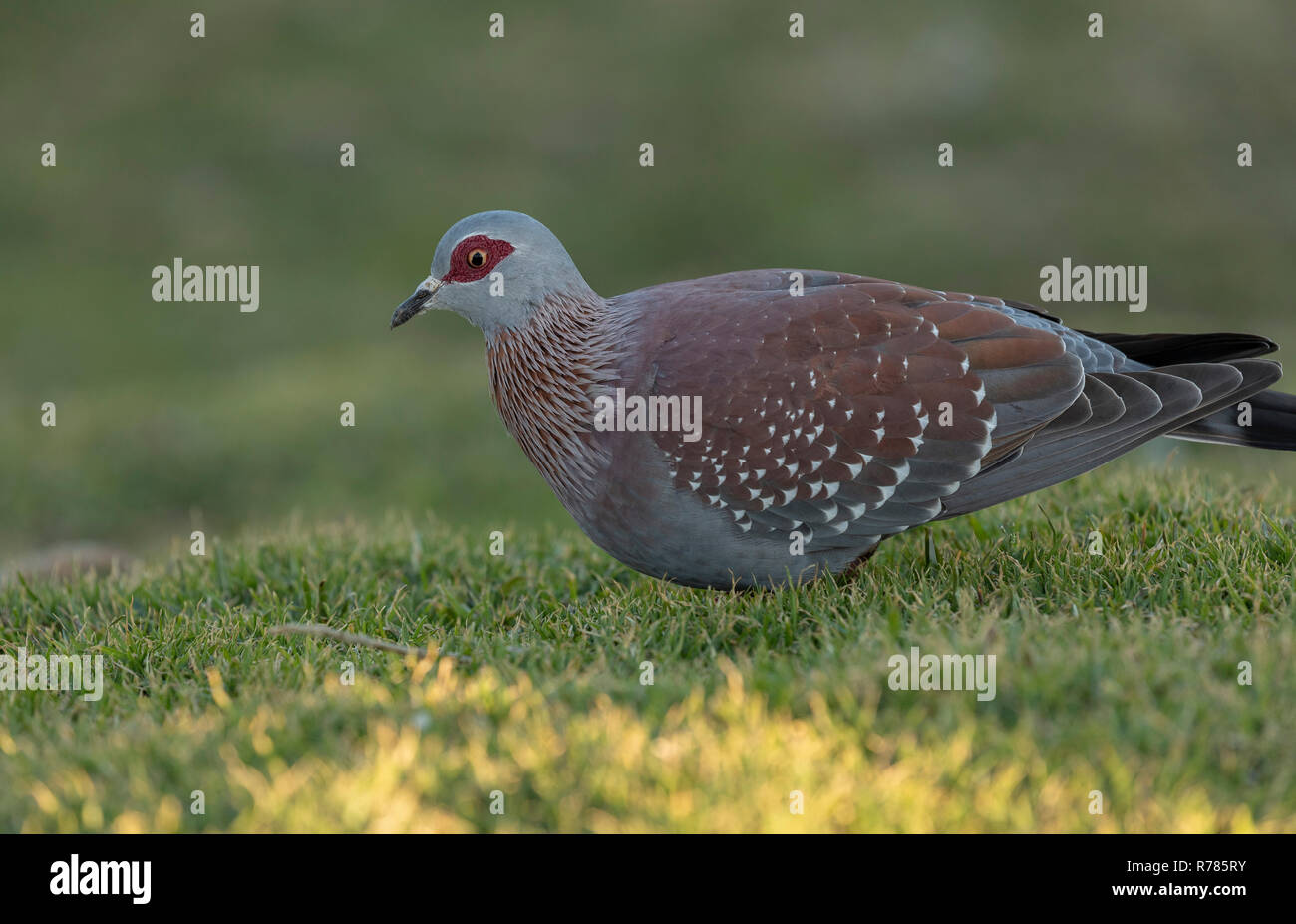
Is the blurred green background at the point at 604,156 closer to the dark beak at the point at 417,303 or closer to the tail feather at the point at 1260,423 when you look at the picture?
the dark beak at the point at 417,303

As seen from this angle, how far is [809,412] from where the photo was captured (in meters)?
4.94

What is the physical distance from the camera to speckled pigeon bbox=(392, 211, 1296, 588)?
4965 millimetres

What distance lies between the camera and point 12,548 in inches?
379

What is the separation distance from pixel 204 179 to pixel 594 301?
14070 mm

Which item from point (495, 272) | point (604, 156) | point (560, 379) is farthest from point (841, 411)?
point (604, 156)

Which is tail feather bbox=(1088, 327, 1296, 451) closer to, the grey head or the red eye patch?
the grey head

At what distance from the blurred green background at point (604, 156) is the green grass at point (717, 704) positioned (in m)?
9.08

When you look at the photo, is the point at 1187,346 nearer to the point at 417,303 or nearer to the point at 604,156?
the point at 417,303

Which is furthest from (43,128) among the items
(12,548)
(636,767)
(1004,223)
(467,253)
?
(636,767)

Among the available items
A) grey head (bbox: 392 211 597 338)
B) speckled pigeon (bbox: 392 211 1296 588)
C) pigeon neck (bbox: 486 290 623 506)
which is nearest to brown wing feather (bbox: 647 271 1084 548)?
speckled pigeon (bbox: 392 211 1296 588)

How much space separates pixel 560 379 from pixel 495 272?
579 mm

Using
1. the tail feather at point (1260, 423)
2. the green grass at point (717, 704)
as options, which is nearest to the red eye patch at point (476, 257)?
the green grass at point (717, 704)
